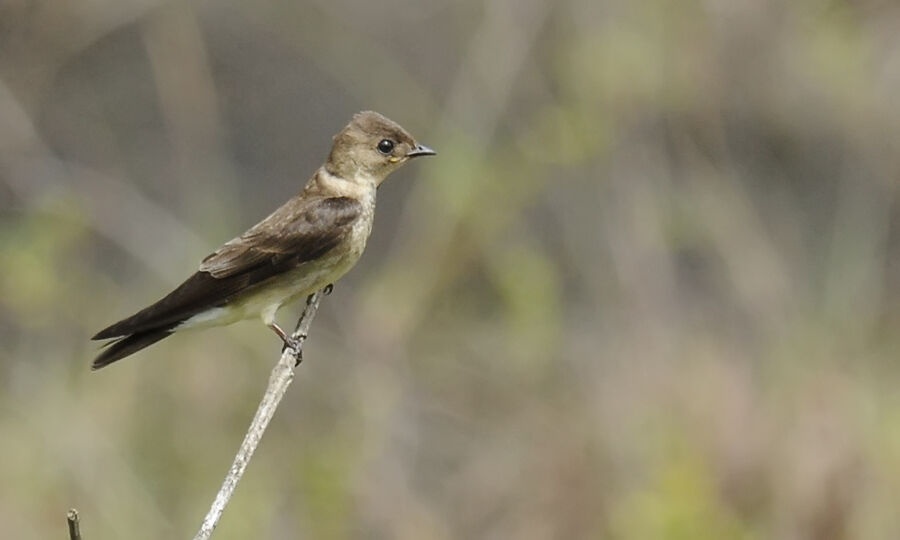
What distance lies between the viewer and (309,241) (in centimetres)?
413

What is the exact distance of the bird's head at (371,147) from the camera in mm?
4242

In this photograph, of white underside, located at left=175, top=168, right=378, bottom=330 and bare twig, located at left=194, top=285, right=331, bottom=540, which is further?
white underside, located at left=175, top=168, right=378, bottom=330

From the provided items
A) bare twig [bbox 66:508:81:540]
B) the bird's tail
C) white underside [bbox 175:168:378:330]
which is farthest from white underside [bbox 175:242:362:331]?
bare twig [bbox 66:508:81:540]

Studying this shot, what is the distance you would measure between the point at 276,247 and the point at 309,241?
103 millimetres

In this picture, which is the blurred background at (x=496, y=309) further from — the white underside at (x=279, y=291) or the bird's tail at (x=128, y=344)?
the bird's tail at (x=128, y=344)

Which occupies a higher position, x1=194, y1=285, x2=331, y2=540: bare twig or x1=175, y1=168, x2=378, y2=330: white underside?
x1=175, y1=168, x2=378, y2=330: white underside

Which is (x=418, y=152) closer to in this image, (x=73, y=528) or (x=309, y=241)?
(x=309, y=241)

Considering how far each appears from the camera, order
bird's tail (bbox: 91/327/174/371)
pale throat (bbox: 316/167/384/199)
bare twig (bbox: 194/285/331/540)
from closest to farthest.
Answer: bare twig (bbox: 194/285/331/540), bird's tail (bbox: 91/327/174/371), pale throat (bbox: 316/167/384/199)

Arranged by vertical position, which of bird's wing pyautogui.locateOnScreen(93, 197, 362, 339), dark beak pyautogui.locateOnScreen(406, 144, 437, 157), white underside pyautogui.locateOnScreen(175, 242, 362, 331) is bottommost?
white underside pyautogui.locateOnScreen(175, 242, 362, 331)

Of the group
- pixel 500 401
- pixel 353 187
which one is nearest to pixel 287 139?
pixel 500 401

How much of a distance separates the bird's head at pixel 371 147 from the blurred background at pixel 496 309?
193 centimetres

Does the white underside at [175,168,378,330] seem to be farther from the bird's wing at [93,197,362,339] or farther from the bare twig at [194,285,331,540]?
the bare twig at [194,285,331,540]

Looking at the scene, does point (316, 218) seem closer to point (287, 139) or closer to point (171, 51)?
point (171, 51)

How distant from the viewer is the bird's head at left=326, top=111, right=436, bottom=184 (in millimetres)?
4242
